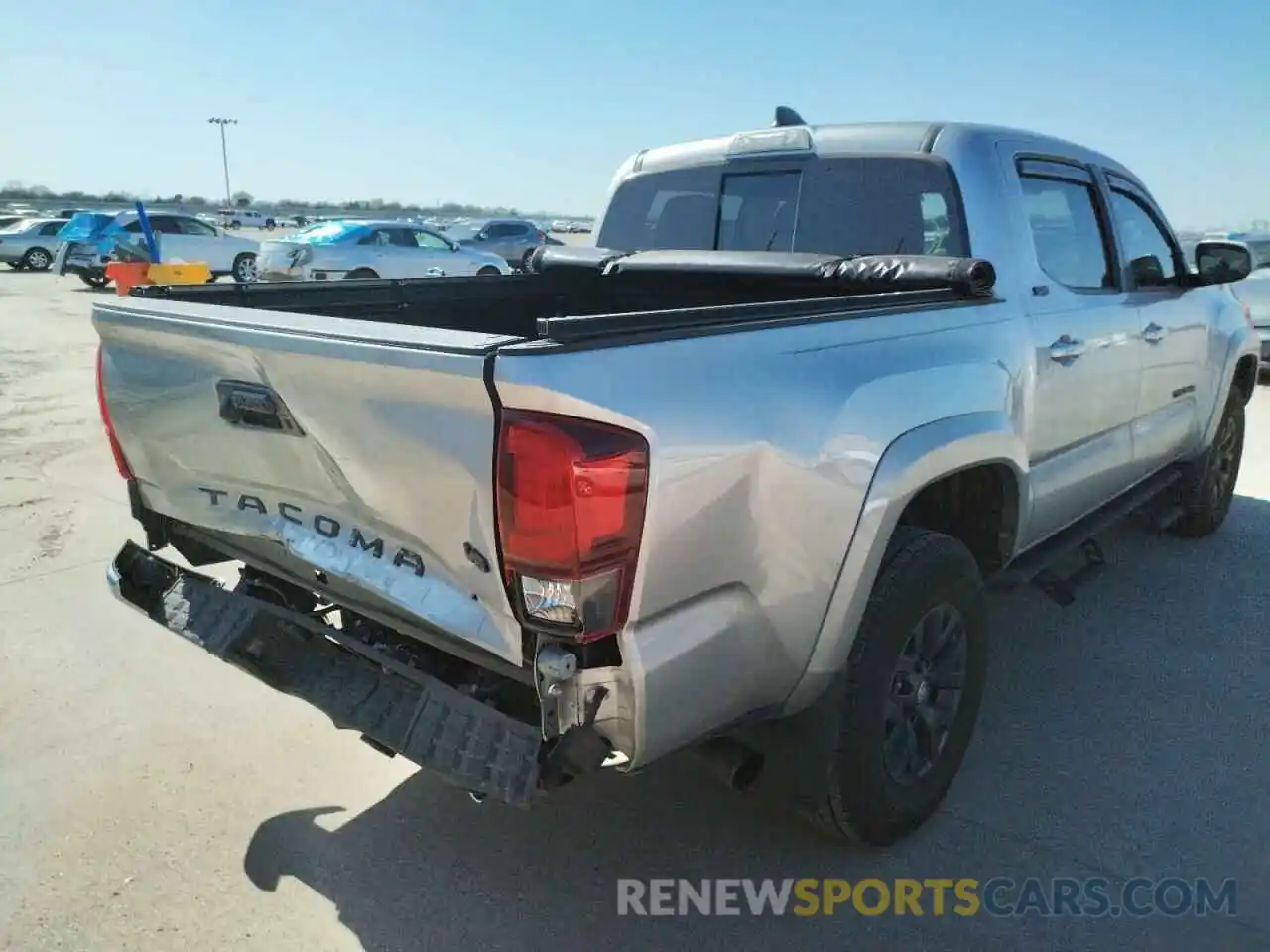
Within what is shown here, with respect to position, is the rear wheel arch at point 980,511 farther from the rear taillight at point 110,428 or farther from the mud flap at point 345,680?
the rear taillight at point 110,428

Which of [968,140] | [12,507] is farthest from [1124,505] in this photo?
[12,507]

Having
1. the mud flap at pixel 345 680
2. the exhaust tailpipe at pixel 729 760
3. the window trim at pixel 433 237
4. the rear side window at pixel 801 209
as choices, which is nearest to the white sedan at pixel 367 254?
the window trim at pixel 433 237

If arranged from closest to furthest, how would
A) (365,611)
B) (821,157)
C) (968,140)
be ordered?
(365,611)
(968,140)
(821,157)

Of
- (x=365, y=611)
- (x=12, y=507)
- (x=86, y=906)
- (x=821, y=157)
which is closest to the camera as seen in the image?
(x=365, y=611)

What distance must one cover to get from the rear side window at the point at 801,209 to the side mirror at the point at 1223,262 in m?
1.75

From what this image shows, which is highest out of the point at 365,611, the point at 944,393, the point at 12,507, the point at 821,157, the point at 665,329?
the point at 821,157

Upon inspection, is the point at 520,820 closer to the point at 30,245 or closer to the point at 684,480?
the point at 684,480

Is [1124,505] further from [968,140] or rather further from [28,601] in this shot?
[28,601]

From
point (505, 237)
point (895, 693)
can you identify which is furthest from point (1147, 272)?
point (505, 237)

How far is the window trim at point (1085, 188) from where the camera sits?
356 centimetres

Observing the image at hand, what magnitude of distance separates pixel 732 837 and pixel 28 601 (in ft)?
11.2

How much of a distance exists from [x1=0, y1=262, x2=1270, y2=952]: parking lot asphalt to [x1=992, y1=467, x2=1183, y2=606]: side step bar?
0.38 meters

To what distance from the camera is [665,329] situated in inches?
81.3

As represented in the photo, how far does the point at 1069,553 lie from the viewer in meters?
3.76
